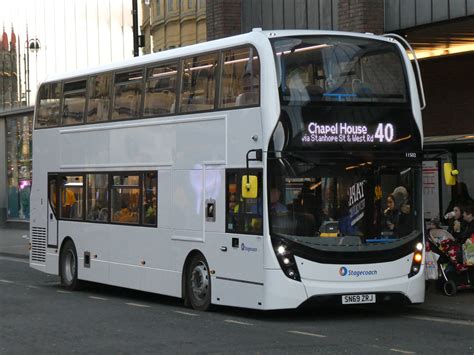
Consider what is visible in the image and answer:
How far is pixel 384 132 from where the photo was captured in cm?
1307

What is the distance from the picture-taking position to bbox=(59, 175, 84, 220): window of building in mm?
17514

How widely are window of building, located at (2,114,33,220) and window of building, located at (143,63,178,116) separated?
26.3 meters

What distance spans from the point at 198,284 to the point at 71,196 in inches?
186

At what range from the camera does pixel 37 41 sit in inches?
1559

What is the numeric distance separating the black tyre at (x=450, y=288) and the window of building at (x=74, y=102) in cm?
720

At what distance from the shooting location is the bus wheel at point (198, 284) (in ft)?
45.4

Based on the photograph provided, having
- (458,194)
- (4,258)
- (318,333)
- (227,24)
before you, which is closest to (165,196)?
(318,333)

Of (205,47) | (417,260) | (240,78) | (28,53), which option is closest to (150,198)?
(205,47)

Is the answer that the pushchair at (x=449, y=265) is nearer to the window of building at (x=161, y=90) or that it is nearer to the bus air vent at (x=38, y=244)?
the window of building at (x=161, y=90)

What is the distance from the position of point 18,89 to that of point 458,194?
2696cm

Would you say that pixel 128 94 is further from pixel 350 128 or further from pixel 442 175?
pixel 442 175

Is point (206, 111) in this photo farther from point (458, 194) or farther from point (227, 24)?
point (227, 24)

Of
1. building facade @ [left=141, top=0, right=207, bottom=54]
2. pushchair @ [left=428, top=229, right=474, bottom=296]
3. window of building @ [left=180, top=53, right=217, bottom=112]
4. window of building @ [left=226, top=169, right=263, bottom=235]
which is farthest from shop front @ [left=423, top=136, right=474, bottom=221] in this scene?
building facade @ [left=141, top=0, right=207, bottom=54]

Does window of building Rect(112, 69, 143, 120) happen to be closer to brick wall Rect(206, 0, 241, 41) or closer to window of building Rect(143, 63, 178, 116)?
window of building Rect(143, 63, 178, 116)
